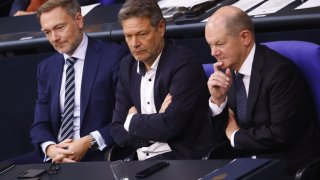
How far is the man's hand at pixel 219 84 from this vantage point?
10.1 feet

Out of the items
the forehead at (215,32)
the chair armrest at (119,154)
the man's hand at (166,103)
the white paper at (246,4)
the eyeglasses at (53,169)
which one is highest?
the forehead at (215,32)

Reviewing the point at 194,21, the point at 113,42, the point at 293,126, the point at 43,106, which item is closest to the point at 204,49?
the point at 194,21

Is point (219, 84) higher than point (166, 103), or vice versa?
point (219, 84)

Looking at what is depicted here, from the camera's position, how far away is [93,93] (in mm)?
3848

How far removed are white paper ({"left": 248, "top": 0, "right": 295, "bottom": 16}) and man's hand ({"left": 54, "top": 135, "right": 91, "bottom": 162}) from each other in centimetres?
101

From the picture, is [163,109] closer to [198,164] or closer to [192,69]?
[192,69]

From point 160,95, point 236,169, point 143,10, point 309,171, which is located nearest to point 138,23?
point 143,10

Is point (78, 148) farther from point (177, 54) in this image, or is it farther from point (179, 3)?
point (179, 3)

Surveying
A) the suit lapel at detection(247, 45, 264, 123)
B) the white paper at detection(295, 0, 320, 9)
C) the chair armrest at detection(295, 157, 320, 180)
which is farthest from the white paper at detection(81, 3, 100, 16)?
the chair armrest at detection(295, 157, 320, 180)

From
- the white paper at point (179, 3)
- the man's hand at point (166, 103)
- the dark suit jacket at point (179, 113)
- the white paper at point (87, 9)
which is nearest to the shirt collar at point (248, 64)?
the dark suit jacket at point (179, 113)

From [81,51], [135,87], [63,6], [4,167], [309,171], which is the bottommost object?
[309,171]

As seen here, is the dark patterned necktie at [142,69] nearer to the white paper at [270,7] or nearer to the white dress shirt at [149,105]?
the white dress shirt at [149,105]

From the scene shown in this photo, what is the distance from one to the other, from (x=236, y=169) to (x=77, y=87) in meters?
1.65

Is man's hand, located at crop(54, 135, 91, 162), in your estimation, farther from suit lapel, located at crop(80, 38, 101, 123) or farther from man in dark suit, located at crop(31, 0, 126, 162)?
suit lapel, located at crop(80, 38, 101, 123)
